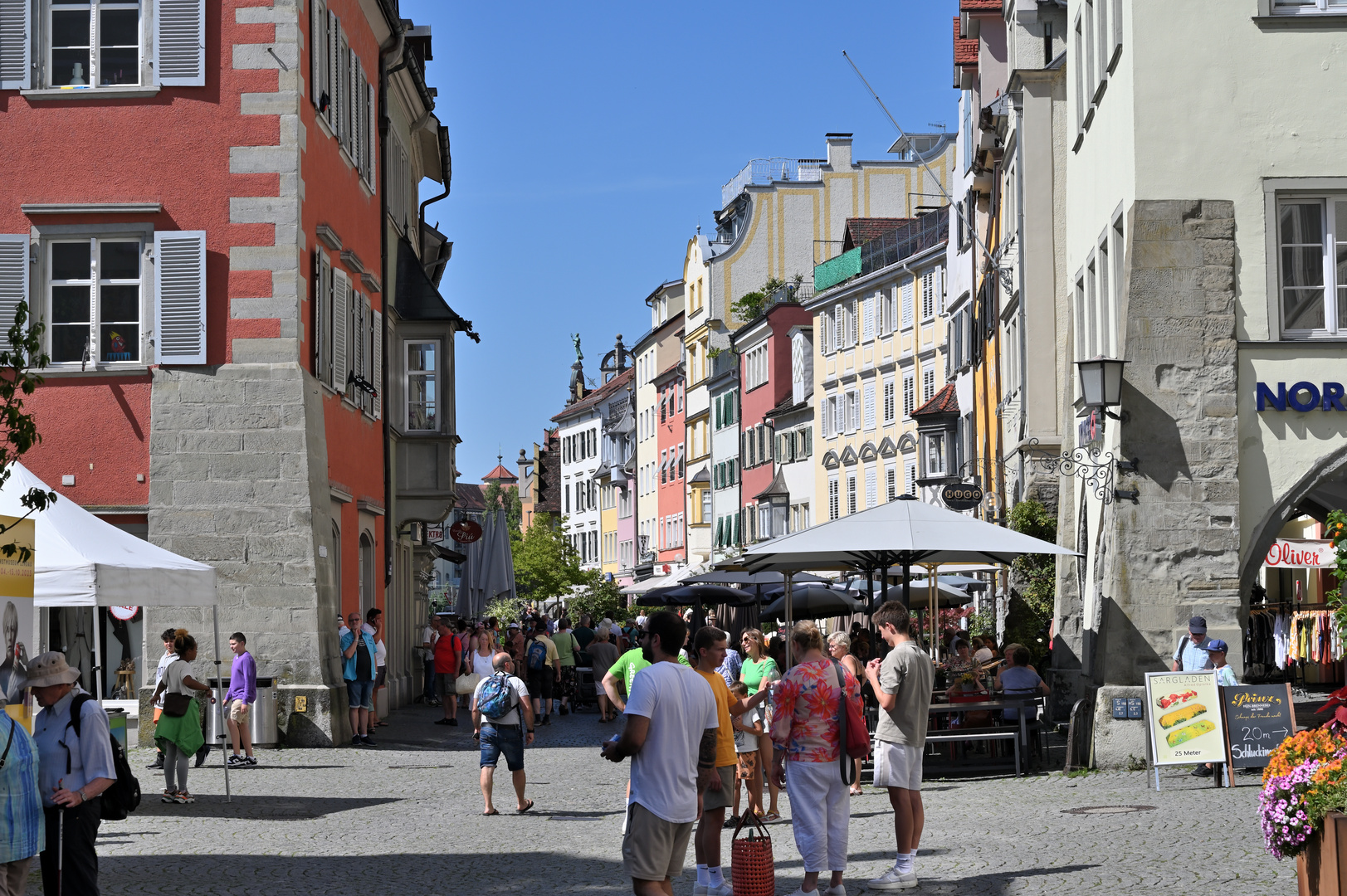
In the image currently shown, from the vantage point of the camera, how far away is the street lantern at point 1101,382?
17.7 m

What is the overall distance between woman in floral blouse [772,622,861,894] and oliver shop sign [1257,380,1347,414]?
8487 millimetres

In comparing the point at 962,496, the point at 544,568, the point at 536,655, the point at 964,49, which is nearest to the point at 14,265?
the point at 536,655

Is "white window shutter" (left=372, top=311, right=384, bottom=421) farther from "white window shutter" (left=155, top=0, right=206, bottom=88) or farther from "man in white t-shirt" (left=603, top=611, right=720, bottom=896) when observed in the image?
"man in white t-shirt" (left=603, top=611, right=720, bottom=896)

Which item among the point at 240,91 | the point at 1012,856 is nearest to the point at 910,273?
the point at 240,91

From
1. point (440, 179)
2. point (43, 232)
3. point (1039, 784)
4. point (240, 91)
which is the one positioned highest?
point (440, 179)

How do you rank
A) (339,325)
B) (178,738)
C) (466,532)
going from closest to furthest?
(178,738), (339,325), (466,532)

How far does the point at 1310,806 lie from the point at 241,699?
14204mm

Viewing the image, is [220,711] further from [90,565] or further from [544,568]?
[544,568]

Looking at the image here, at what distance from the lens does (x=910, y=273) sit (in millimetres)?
56281

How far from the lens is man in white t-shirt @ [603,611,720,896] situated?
897 cm

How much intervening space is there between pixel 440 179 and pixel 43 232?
19876mm

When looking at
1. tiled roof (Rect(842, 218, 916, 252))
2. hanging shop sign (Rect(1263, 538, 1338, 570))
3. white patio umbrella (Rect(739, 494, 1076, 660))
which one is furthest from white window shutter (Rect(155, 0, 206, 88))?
tiled roof (Rect(842, 218, 916, 252))

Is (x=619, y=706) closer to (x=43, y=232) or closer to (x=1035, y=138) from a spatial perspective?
(x=43, y=232)

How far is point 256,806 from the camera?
16.5m
